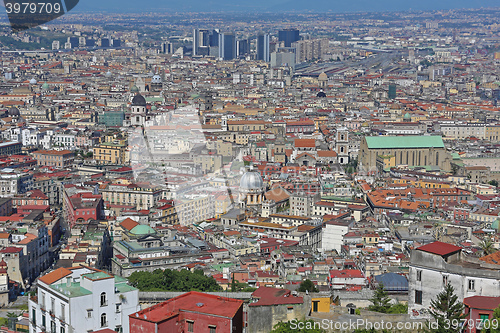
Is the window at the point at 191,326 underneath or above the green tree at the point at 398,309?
above

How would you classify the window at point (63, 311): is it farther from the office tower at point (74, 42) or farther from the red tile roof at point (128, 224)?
the office tower at point (74, 42)

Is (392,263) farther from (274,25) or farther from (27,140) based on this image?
(274,25)

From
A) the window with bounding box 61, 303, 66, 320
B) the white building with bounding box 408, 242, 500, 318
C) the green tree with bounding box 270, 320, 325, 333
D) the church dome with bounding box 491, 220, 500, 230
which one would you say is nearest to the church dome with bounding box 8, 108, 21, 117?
the church dome with bounding box 491, 220, 500, 230

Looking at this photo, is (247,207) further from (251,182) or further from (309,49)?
(309,49)

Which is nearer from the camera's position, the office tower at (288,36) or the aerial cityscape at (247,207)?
the aerial cityscape at (247,207)

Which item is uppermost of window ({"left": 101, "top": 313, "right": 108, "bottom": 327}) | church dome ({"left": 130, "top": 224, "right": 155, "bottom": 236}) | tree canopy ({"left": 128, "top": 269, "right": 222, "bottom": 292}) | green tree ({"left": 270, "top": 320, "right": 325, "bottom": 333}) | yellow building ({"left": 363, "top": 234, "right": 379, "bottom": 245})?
green tree ({"left": 270, "top": 320, "right": 325, "bottom": 333})

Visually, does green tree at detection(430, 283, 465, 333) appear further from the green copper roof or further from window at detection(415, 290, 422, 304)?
the green copper roof

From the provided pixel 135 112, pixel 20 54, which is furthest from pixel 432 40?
pixel 135 112

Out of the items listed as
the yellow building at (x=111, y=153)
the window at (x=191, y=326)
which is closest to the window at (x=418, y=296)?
the window at (x=191, y=326)
